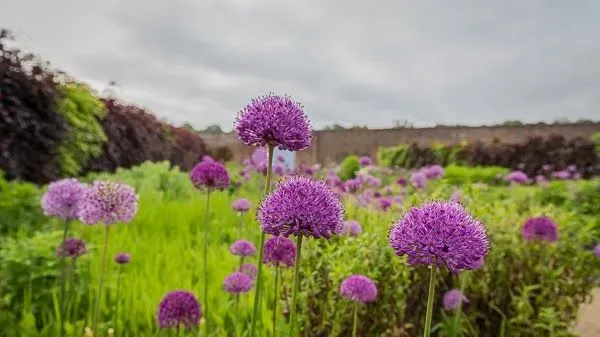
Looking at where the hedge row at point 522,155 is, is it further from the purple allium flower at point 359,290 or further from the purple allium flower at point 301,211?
the purple allium flower at point 301,211

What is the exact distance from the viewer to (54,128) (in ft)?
22.5

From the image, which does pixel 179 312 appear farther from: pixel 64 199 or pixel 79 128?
pixel 79 128

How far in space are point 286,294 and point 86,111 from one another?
19.9ft

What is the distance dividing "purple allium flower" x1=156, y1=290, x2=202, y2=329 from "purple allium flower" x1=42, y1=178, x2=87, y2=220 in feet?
2.45

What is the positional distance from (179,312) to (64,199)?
879mm

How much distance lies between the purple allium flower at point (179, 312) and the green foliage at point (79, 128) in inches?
219

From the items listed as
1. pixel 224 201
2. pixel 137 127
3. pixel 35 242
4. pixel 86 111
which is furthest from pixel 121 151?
pixel 35 242

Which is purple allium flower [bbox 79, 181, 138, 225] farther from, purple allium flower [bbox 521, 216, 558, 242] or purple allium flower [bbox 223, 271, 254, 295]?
purple allium flower [bbox 521, 216, 558, 242]

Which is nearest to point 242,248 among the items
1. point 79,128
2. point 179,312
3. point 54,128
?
point 179,312

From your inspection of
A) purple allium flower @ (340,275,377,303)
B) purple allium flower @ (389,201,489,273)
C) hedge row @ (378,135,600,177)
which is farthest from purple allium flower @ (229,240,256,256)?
hedge row @ (378,135,600,177)

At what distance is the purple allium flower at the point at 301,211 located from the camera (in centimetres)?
116

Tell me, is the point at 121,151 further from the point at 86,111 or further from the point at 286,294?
the point at 286,294

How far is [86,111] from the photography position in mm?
8109

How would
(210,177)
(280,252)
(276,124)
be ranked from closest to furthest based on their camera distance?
(276,124) < (280,252) < (210,177)
